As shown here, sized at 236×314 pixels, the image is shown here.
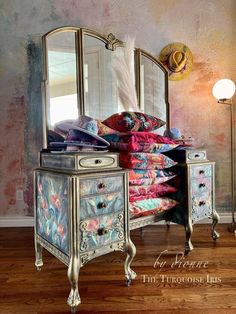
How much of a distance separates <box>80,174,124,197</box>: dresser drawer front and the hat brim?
4.94ft

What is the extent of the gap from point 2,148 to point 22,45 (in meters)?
0.98

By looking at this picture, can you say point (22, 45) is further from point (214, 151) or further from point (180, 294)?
point (180, 294)

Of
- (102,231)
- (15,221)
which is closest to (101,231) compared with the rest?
(102,231)

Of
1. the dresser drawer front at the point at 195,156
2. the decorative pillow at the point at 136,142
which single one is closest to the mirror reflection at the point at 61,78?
the decorative pillow at the point at 136,142

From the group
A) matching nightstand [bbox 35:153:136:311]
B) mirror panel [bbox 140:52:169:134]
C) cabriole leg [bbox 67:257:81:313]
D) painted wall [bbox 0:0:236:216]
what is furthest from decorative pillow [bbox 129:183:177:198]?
painted wall [bbox 0:0:236:216]

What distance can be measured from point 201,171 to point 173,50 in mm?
1259

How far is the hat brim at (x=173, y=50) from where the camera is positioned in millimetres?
2375

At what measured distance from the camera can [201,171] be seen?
187 cm

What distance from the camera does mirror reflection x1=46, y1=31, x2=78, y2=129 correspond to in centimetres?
191

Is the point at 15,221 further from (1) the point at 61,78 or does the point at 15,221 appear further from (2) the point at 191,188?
(2) the point at 191,188

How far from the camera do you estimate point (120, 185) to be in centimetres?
135

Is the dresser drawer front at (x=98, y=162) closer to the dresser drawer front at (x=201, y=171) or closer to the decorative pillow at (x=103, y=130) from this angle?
the decorative pillow at (x=103, y=130)

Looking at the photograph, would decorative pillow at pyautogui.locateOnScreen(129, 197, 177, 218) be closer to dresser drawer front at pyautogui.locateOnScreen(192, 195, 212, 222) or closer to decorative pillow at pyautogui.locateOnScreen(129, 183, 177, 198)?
decorative pillow at pyautogui.locateOnScreen(129, 183, 177, 198)

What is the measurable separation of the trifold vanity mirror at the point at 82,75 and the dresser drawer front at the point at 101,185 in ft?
2.60
